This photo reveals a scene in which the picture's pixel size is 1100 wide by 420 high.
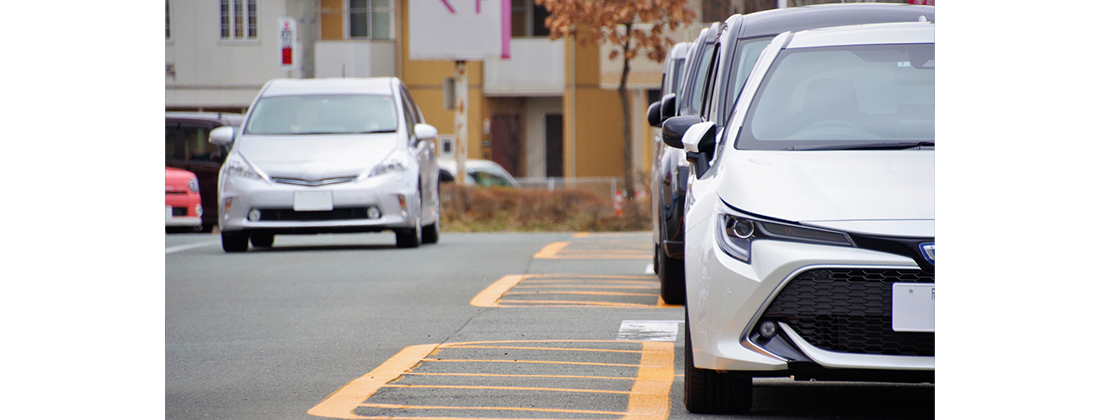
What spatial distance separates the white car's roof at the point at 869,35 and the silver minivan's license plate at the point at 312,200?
762cm

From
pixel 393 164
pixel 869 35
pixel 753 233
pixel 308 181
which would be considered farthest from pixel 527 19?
pixel 753 233

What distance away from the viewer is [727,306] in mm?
4719

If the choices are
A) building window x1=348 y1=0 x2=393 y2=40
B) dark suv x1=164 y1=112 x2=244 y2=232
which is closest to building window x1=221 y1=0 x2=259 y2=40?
dark suv x1=164 y1=112 x2=244 y2=232

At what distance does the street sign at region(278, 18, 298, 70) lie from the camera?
10672mm

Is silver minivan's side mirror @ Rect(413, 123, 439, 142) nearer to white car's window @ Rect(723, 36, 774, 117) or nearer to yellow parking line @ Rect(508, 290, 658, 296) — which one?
yellow parking line @ Rect(508, 290, 658, 296)

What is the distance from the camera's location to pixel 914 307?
180 inches

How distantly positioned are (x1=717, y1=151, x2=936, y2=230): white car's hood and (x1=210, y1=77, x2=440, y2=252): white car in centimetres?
817

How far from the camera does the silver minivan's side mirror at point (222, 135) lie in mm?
13110

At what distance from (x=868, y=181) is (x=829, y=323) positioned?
55cm

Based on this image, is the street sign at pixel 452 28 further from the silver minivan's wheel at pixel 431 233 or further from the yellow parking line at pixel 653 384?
the yellow parking line at pixel 653 384

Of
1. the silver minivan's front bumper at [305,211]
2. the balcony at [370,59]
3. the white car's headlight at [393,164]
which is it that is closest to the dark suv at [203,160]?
the silver minivan's front bumper at [305,211]
